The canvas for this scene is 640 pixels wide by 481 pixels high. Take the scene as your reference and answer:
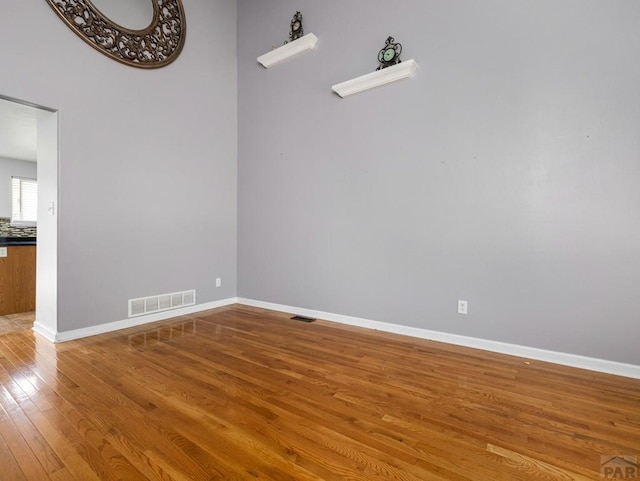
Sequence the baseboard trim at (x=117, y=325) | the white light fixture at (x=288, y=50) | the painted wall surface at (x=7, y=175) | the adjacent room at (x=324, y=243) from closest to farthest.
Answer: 1. the adjacent room at (x=324, y=243)
2. the baseboard trim at (x=117, y=325)
3. the white light fixture at (x=288, y=50)
4. the painted wall surface at (x=7, y=175)

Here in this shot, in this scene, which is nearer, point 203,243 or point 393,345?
point 393,345

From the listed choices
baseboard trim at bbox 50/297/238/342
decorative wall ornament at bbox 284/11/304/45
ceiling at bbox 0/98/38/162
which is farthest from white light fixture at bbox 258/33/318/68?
baseboard trim at bbox 50/297/238/342

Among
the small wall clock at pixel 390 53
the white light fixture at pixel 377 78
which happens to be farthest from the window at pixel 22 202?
the small wall clock at pixel 390 53

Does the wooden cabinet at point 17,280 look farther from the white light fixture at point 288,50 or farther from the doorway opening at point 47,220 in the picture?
the white light fixture at point 288,50

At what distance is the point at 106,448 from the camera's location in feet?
4.19

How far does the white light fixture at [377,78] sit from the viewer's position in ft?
8.50

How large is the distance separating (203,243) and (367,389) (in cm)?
257

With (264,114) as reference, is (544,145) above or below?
below

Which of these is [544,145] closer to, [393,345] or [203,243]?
[393,345]

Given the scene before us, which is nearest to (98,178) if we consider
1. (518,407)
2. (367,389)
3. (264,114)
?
(264,114)

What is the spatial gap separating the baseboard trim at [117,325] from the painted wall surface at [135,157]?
2.0 inches

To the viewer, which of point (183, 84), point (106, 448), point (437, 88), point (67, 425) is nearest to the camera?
point (106, 448)

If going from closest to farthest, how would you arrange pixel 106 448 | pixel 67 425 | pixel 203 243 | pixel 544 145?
pixel 106 448, pixel 67 425, pixel 544 145, pixel 203 243

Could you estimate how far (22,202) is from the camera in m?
5.59
